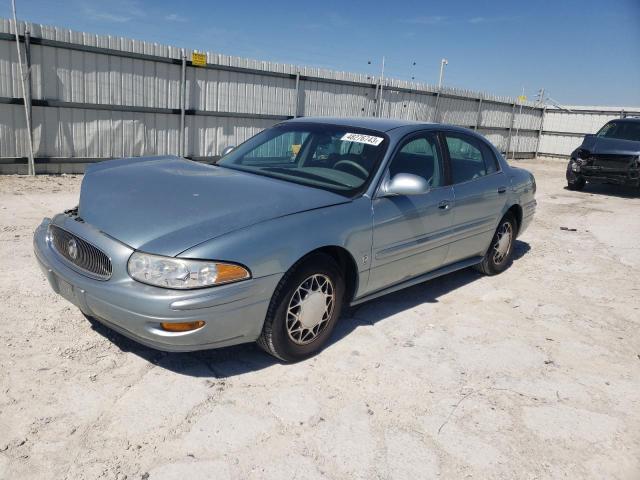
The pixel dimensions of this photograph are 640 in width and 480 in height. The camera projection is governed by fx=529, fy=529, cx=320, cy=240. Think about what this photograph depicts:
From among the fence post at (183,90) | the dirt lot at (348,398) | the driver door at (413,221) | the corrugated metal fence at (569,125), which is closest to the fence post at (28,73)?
the fence post at (183,90)

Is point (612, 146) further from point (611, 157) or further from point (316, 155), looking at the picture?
point (316, 155)

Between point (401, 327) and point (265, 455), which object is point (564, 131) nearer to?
point (401, 327)

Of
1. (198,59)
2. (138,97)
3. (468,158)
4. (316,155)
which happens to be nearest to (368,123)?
(316,155)

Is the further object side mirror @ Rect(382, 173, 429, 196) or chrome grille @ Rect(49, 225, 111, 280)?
side mirror @ Rect(382, 173, 429, 196)

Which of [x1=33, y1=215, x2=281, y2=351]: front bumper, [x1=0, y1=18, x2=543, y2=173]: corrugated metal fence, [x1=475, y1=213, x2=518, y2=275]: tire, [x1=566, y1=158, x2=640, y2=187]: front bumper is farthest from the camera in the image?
[x1=566, y1=158, x2=640, y2=187]: front bumper

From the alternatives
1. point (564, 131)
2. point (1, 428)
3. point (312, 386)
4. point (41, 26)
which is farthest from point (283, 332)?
point (564, 131)

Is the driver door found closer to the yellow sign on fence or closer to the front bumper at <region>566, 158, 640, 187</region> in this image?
the yellow sign on fence

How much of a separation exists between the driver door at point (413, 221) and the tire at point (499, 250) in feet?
3.71

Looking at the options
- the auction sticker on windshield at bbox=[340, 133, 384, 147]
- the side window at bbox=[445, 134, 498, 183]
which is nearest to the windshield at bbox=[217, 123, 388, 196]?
the auction sticker on windshield at bbox=[340, 133, 384, 147]

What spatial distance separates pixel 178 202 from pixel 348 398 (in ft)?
5.04

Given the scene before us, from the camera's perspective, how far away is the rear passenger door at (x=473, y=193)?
4574 mm

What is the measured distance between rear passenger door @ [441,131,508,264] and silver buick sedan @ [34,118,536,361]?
0.07 ft

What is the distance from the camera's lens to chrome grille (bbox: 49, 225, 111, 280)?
9.57 feet

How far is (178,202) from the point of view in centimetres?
319
